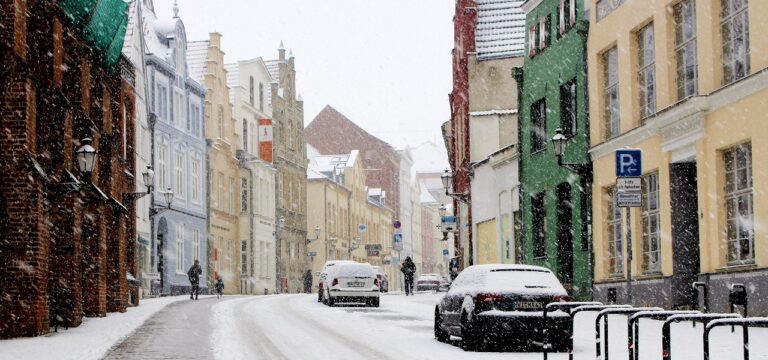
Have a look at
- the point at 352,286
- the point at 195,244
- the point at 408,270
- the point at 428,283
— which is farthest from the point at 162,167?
the point at 428,283

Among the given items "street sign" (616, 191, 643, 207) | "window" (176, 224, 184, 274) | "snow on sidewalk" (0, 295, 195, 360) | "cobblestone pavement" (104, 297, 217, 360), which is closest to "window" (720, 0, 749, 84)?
"street sign" (616, 191, 643, 207)

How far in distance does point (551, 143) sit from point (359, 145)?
73640mm

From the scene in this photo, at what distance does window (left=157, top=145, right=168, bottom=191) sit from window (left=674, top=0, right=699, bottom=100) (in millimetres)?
31116

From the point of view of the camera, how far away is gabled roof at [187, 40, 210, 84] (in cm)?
6088

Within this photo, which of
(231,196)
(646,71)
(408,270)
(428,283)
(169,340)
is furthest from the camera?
(428,283)

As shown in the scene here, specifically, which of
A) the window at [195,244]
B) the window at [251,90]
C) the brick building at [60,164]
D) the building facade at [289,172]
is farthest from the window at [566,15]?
the building facade at [289,172]

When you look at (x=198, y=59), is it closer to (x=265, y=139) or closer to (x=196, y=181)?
(x=196, y=181)

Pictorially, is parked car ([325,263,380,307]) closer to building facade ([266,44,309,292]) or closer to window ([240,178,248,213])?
window ([240,178,248,213])

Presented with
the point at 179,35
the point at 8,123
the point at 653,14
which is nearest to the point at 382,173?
the point at 179,35

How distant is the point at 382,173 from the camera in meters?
→ 110

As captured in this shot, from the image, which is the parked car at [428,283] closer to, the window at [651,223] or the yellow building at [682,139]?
the yellow building at [682,139]

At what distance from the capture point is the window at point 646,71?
2655cm

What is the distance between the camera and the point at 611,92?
29.6 meters

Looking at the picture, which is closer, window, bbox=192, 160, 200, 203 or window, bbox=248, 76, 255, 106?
window, bbox=192, 160, 200, 203
